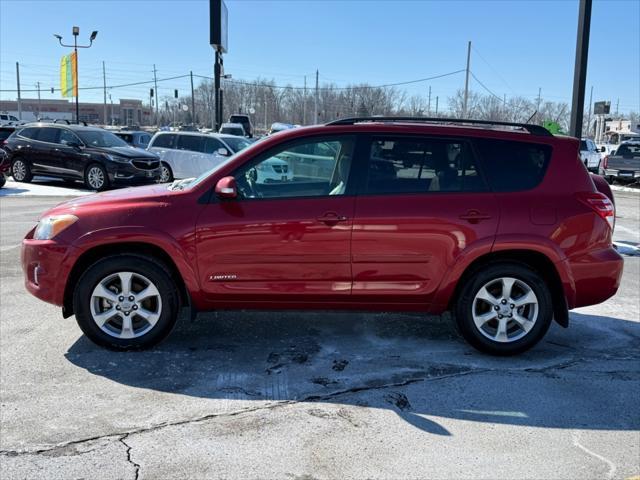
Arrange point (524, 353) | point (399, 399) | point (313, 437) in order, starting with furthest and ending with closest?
point (524, 353) < point (399, 399) < point (313, 437)

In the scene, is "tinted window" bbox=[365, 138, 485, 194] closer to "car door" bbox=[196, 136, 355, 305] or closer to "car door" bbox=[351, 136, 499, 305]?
"car door" bbox=[351, 136, 499, 305]

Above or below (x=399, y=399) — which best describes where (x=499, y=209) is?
above

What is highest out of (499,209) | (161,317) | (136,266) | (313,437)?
(499,209)

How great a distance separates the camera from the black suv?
15.9 m

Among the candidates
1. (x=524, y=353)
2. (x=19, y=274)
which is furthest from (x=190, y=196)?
(x=19, y=274)

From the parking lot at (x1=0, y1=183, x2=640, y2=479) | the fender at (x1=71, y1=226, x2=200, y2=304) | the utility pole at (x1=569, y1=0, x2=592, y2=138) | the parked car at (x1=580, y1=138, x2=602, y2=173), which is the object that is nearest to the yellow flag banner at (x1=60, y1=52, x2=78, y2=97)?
the parked car at (x1=580, y1=138, x2=602, y2=173)

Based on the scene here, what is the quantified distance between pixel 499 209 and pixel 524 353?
Answer: 1.23 m

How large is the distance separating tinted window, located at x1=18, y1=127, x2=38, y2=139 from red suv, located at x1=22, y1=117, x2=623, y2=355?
555 inches

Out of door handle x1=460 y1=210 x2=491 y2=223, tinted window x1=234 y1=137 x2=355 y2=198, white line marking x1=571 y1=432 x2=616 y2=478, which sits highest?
tinted window x1=234 y1=137 x2=355 y2=198

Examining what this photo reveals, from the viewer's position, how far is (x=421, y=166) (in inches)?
177

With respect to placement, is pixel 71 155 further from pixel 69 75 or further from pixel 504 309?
pixel 69 75

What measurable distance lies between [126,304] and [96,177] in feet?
41.5

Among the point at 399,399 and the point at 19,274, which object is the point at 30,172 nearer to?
the point at 19,274

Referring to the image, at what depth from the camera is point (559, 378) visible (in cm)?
425
